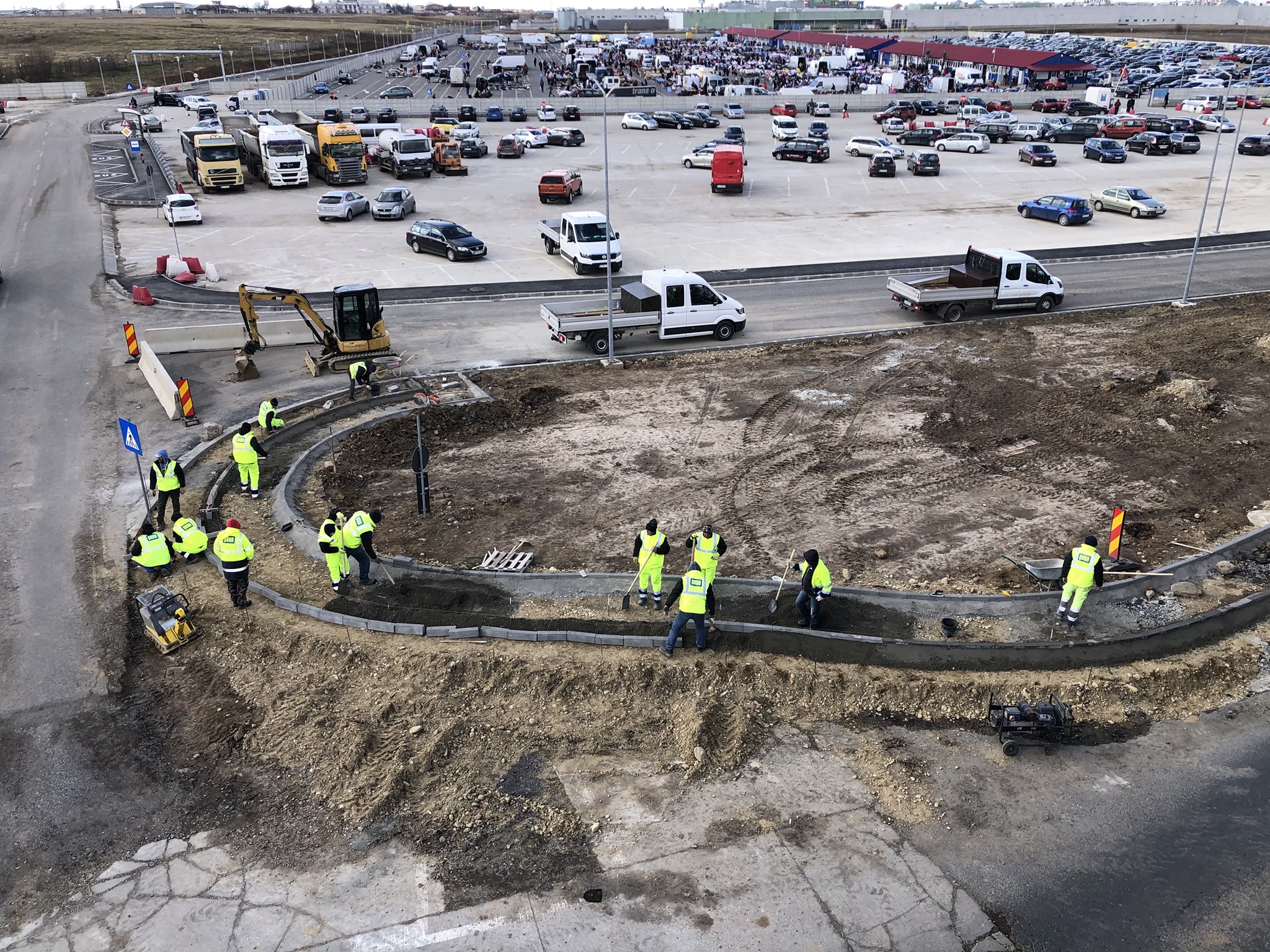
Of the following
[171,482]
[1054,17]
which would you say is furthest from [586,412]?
[1054,17]

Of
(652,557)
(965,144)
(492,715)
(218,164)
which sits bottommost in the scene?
(492,715)

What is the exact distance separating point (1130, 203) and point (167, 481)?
38.4 meters

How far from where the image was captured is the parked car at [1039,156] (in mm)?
49469

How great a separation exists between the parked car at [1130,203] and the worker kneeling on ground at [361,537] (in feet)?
122

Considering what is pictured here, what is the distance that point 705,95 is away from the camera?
250 feet

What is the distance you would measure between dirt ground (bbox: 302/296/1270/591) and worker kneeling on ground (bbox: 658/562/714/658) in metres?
1.96

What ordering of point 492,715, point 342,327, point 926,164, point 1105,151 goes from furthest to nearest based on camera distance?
point 1105,151 < point 926,164 < point 342,327 < point 492,715

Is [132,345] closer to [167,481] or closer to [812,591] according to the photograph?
[167,481]

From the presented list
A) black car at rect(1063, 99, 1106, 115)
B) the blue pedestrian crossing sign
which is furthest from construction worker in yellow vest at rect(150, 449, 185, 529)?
black car at rect(1063, 99, 1106, 115)

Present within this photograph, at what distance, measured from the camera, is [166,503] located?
1586 centimetres

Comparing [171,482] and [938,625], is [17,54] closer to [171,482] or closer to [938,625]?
[171,482]

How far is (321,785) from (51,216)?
38.5 metres

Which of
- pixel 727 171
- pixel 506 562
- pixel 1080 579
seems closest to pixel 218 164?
pixel 727 171

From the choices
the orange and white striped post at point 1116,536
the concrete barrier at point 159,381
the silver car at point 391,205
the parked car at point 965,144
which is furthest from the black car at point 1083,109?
the concrete barrier at point 159,381
